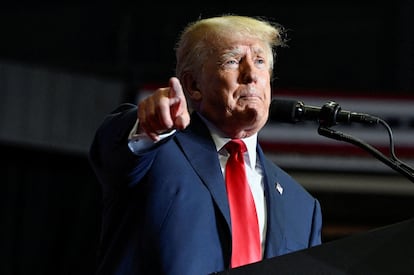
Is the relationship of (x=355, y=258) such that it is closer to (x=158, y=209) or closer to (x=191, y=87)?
(x=158, y=209)

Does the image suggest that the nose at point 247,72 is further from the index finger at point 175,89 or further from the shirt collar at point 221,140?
the index finger at point 175,89

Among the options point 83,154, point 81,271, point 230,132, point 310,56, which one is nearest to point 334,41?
point 310,56

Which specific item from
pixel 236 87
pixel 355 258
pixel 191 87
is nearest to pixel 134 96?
pixel 191 87

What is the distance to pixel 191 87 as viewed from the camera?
6.66 ft

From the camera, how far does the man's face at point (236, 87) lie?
6.35 feet

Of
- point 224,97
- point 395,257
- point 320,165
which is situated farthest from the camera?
point 320,165

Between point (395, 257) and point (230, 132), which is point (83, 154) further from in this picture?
point (395, 257)

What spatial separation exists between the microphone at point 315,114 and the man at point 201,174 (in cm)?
8

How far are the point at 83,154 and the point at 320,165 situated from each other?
3.57ft

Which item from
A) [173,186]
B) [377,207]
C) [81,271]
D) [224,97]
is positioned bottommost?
[81,271]

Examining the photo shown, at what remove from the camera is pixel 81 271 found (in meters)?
4.93

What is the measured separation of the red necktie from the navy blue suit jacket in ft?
0.09

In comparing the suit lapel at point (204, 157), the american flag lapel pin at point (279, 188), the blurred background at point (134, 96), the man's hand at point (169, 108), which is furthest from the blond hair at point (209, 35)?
the blurred background at point (134, 96)

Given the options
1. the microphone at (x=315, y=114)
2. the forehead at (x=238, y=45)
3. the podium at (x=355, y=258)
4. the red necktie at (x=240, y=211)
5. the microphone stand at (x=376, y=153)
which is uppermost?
the forehead at (x=238, y=45)
